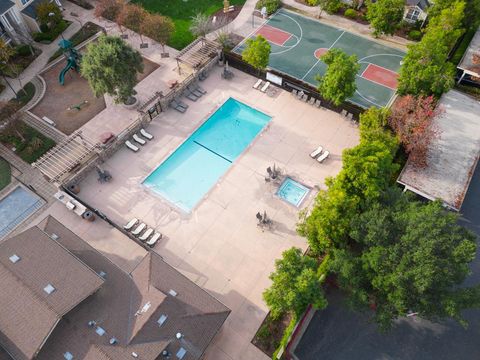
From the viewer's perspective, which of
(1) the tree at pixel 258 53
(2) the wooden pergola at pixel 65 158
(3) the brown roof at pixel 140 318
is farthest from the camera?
(1) the tree at pixel 258 53

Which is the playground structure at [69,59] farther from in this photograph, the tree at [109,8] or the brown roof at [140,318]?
the brown roof at [140,318]

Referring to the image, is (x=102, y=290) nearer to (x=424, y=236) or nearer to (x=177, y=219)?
(x=177, y=219)

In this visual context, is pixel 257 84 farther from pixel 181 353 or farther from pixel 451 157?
pixel 181 353

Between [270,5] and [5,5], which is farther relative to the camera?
[270,5]

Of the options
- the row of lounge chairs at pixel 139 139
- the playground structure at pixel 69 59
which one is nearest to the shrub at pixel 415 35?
the row of lounge chairs at pixel 139 139

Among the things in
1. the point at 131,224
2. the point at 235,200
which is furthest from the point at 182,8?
the point at 131,224

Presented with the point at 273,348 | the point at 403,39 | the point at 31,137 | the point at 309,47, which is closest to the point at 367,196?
the point at 273,348
